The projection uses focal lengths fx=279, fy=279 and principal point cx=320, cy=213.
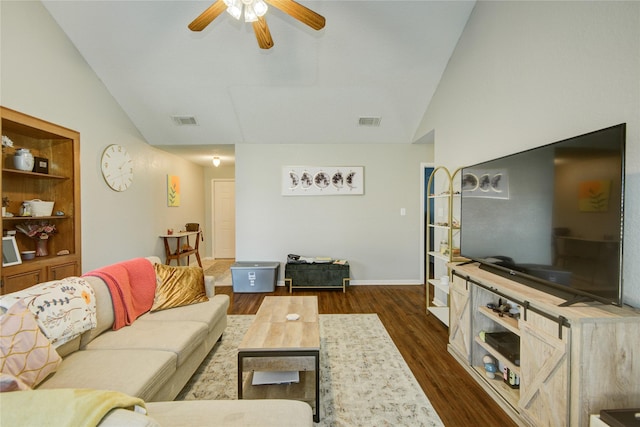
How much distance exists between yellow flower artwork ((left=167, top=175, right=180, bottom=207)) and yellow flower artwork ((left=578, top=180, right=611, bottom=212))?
219 inches

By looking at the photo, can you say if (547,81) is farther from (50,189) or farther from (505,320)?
(50,189)

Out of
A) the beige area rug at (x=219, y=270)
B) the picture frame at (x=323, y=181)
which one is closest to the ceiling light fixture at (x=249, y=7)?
the picture frame at (x=323, y=181)

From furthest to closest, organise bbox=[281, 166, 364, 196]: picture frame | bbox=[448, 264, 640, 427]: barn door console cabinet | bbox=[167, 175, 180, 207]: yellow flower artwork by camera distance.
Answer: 1. bbox=[167, 175, 180, 207]: yellow flower artwork
2. bbox=[281, 166, 364, 196]: picture frame
3. bbox=[448, 264, 640, 427]: barn door console cabinet

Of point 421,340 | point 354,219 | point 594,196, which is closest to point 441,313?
point 421,340

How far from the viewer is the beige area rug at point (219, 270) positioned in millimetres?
4848

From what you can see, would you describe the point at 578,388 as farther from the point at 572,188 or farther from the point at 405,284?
the point at 405,284

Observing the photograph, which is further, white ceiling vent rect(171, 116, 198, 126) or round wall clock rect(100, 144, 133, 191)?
white ceiling vent rect(171, 116, 198, 126)

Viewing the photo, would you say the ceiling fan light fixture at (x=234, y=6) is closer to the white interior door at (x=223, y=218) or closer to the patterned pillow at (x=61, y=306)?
the patterned pillow at (x=61, y=306)

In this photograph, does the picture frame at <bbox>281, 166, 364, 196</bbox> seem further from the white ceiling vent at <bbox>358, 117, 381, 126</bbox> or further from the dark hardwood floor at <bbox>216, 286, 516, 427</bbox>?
the dark hardwood floor at <bbox>216, 286, 516, 427</bbox>

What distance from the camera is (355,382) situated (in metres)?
2.04

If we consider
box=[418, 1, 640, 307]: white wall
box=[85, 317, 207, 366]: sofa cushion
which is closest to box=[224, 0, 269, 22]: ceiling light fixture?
box=[418, 1, 640, 307]: white wall

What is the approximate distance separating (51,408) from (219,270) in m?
5.16

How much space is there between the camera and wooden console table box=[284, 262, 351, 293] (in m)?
4.23

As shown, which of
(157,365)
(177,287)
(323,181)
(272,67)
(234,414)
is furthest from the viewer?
(323,181)
